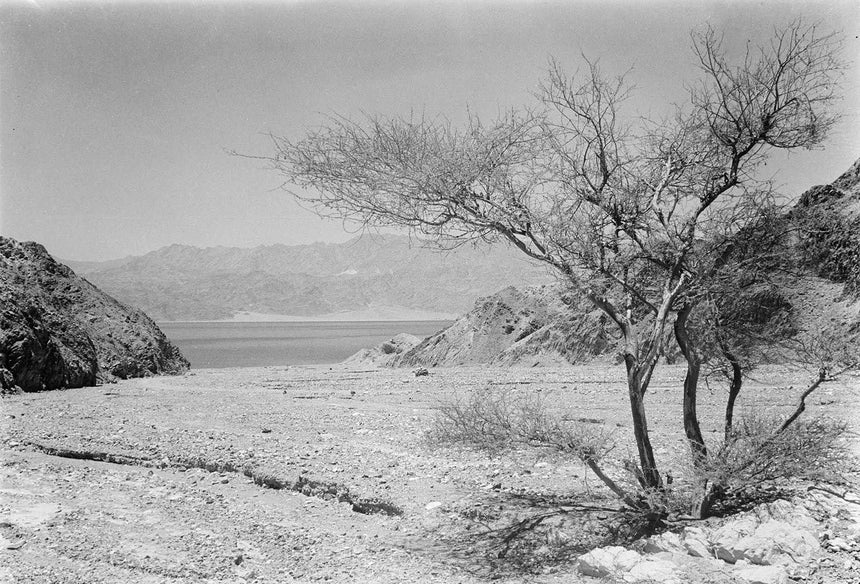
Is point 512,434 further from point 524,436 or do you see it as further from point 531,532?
point 531,532

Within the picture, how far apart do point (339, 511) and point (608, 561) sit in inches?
113

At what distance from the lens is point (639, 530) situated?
528cm

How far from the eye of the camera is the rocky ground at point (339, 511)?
15.3 ft

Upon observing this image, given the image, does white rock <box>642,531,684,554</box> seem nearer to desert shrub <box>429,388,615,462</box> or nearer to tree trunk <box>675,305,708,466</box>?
desert shrub <box>429,388,615,462</box>

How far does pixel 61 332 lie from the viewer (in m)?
17.2

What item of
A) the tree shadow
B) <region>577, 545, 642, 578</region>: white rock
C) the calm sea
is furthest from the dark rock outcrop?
<region>577, 545, 642, 578</region>: white rock

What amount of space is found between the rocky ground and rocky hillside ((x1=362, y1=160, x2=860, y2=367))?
1.12m

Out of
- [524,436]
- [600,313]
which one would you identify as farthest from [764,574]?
[600,313]

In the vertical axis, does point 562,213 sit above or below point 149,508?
above

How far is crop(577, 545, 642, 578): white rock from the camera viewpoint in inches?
180

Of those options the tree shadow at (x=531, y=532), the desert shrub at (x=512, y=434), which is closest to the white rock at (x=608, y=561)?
the tree shadow at (x=531, y=532)

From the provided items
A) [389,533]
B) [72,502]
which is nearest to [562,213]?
[389,533]

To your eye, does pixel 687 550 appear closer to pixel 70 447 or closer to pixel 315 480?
pixel 315 480

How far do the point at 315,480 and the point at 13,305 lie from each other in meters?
11.6
